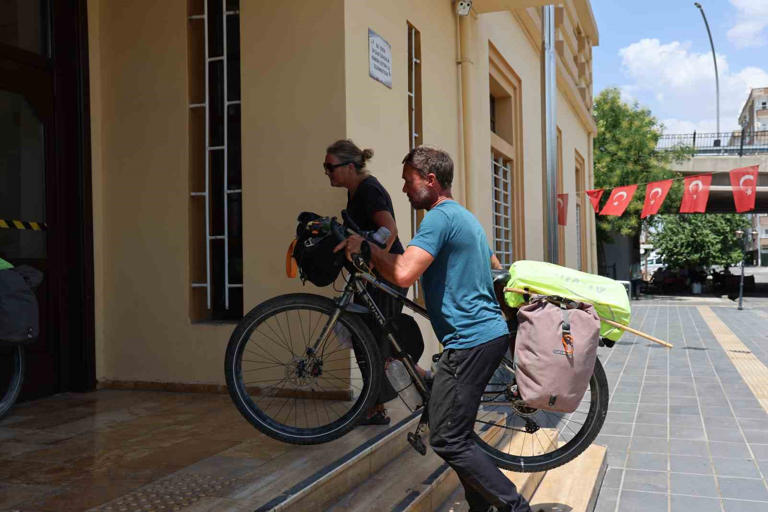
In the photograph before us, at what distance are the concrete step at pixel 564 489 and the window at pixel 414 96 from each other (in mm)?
2319

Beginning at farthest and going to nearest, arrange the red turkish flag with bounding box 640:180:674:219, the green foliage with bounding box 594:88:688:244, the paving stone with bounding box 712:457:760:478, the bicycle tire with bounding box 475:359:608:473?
the green foliage with bounding box 594:88:688:244
the red turkish flag with bounding box 640:180:674:219
the paving stone with bounding box 712:457:760:478
the bicycle tire with bounding box 475:359:608:473

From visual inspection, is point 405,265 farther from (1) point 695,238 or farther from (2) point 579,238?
(1) point 695,238

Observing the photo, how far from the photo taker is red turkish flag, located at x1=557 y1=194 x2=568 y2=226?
14.6 metres

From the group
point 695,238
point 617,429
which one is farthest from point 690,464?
point 695,238

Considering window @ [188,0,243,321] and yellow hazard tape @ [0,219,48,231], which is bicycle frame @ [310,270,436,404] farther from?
yellow hazard tape @ [0,219,48,231]

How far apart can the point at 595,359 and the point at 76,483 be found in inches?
93.9

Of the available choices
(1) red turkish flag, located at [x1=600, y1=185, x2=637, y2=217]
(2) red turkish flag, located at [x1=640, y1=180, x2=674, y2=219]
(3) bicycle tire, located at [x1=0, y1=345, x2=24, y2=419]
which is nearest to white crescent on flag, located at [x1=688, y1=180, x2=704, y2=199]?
(2) red turkish flag, located at [x1=640, y1=180, x2=674, y2=219]

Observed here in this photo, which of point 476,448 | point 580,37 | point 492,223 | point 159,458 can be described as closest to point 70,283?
point 159,458

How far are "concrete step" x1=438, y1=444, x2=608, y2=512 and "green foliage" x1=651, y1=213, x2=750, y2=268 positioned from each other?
1378 inches

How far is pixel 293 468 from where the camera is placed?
321 cm

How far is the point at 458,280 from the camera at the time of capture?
9.39 feet

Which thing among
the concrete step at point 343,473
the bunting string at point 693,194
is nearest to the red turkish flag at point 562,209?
the bunting string at point 693,194

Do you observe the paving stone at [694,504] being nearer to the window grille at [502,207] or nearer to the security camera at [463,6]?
the security camera at [463,6]

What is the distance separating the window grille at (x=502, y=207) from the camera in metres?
9.77
